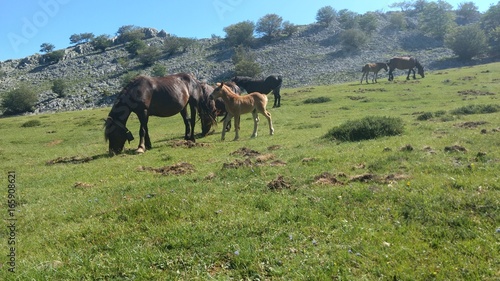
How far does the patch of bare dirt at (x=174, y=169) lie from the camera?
10050mm

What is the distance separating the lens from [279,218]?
19.0 feet

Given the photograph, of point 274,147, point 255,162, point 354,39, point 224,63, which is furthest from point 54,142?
point 354,39

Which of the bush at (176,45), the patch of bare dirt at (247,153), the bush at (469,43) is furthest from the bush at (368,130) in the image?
the bush at (176,45)

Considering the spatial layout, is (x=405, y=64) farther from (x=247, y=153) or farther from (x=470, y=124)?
(x=247, y=153)

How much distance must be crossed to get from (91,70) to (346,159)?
91642 millimetres

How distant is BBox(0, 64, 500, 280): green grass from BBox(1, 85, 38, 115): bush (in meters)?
55.4

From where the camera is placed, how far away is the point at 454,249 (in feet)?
14.8

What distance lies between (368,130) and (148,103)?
8979 millimetres

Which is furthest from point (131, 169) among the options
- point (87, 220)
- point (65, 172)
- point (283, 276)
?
point (283, 276)

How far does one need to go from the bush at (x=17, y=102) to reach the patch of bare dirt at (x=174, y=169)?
57.4m

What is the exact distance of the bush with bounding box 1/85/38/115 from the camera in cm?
5694

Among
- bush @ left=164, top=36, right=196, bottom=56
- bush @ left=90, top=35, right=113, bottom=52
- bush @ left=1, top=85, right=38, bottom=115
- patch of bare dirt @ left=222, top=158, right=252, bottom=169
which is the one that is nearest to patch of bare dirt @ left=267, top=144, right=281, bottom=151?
patch of bare dirt @ left=222, top=158, right=252, bottom=169

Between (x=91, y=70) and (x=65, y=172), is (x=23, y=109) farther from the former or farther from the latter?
(x=65, y=172)

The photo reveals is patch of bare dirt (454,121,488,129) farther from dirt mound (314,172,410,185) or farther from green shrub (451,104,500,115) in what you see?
dirt mound (314,172,410,185)
